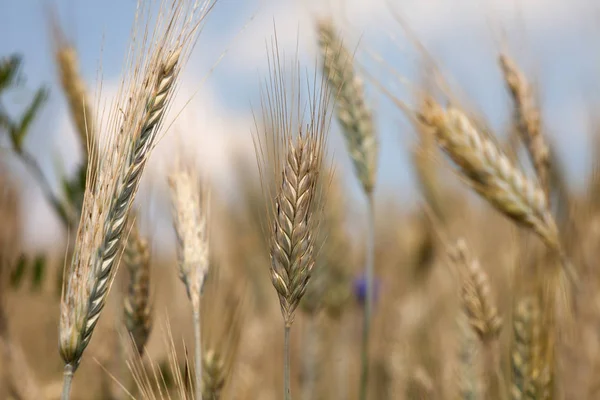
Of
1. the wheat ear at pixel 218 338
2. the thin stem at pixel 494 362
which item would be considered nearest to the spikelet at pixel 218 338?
the wheat ear at pixel 218 338

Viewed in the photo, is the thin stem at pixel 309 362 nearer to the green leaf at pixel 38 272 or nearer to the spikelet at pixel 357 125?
the spikelet at pixel 357 125

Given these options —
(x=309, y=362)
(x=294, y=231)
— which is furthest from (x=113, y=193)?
(x=309, y=362)

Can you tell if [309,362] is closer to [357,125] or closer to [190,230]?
[357,125]

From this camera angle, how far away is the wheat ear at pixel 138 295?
1.28 meters

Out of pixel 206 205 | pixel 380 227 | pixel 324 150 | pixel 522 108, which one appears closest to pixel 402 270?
pixel 522 108

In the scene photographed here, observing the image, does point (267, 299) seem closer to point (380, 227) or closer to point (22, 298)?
point (22, 298)

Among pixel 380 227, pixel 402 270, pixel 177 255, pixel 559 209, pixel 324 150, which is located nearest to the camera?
pixel 324 150

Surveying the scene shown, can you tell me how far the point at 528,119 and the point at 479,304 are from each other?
434 millimetres

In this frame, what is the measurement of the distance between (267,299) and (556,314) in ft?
7.60

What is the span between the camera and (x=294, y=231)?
97cm

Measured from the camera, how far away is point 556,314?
141cm

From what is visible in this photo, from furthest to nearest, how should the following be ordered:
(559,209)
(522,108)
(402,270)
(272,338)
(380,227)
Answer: (380,227), (402,270), (272,338), (559,209), (522,108)

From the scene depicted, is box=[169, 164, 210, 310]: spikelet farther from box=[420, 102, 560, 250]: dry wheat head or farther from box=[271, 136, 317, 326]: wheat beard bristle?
box=[420, 102, 560, 250]: dry wheat head

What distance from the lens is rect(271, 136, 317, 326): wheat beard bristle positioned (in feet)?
3.14
